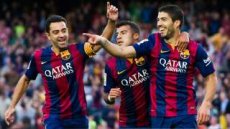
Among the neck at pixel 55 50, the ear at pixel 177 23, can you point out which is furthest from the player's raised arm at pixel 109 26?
the ear at pixel 177 23

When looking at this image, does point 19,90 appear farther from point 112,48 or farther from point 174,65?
point 174,65

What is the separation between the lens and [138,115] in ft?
39.1

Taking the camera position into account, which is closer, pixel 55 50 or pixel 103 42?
pixel 103 42

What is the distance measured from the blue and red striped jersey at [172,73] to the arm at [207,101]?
11 centimetres

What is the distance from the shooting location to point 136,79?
11.8 m

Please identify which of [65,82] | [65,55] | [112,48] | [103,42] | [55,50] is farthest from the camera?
[55,50]

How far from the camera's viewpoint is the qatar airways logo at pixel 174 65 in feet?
35.7

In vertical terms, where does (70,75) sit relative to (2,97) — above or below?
above

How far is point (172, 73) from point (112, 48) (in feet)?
2.89

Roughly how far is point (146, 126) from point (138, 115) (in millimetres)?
171

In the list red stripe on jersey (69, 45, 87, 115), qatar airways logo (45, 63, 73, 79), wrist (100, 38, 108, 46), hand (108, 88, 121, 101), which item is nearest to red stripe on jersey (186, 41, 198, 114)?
hand (108, 88, 121, 101)

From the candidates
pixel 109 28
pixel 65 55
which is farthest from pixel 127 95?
pixel 109 28

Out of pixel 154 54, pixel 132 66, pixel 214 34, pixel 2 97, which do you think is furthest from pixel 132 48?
pixel 214 34

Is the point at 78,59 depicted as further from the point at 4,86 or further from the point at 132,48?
the point at 4,86
